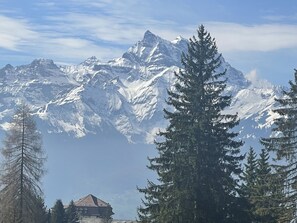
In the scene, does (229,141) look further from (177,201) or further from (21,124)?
(21,124)

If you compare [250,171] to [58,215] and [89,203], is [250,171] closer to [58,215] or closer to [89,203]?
[58,215]

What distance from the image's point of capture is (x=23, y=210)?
3181cm

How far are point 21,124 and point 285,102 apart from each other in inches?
510

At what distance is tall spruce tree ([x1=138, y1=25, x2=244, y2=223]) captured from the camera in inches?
1156

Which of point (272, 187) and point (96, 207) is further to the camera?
point (96, 207)

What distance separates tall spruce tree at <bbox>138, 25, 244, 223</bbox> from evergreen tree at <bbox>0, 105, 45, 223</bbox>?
218 inches

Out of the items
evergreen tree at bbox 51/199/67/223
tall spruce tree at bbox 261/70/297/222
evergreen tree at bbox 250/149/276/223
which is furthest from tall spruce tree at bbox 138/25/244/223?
evergreen tree at bbox 51/199/67/223

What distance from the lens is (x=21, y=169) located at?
105ft

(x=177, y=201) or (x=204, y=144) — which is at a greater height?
(x=204, y=144)

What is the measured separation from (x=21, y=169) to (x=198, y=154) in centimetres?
889

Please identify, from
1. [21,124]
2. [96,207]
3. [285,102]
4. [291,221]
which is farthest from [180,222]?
[96,207]

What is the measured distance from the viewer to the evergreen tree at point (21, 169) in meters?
31.6

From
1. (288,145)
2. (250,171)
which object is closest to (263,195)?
(288,145)

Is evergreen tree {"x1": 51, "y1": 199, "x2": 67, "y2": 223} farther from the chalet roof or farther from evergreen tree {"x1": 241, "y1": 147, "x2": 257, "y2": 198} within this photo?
the chalet roof
